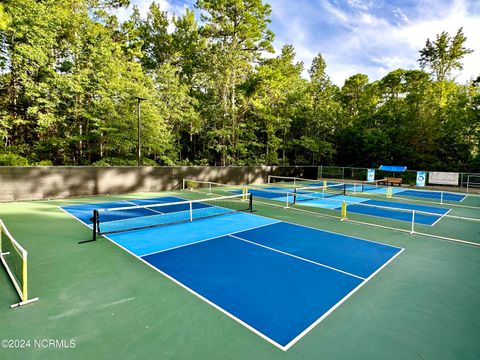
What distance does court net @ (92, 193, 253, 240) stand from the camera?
10307 millimetres

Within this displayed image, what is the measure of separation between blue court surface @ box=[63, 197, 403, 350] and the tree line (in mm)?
15655

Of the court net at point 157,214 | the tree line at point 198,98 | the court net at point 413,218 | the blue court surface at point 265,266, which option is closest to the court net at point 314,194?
the court net at point 413,218

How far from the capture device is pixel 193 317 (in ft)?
15.4

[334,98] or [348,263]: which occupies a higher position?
[334,98]

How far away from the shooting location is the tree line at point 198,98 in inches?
867

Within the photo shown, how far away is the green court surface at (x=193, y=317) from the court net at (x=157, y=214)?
2.54 meters

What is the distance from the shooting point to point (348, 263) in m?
7.30

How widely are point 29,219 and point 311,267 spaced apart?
1154cm

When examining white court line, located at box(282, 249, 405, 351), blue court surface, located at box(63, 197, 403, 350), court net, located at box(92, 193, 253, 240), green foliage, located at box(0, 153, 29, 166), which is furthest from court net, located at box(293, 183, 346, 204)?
green foliage, located at box(0, 153, 29, 166)

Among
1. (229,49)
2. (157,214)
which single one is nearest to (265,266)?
(157,214)

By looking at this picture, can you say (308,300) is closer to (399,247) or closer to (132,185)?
A: (399,247)

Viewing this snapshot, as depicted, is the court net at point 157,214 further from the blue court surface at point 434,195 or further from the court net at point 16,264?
the blue court surface at point 434,195

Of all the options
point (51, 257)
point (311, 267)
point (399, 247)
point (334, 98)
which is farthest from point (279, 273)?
point (334, 98)

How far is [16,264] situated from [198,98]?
29.9m
